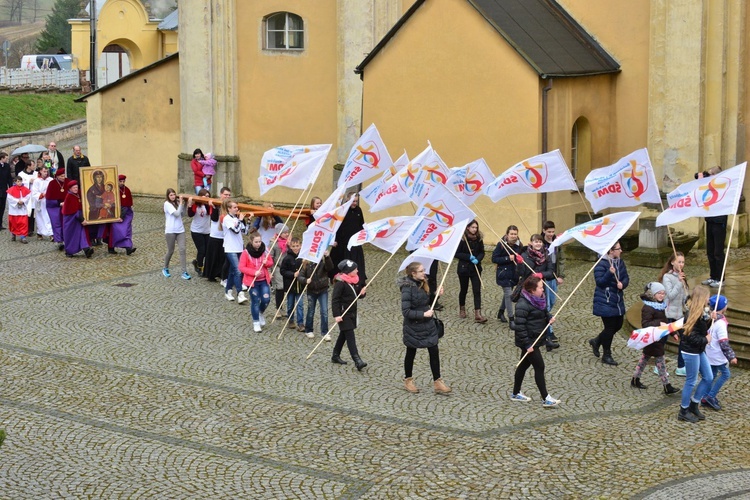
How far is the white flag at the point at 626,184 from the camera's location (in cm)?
1667

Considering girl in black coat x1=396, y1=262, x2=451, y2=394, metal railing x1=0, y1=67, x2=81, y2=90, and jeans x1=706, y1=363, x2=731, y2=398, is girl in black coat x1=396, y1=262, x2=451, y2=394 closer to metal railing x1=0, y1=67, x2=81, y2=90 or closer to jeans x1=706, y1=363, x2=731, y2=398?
jeans x1=706, y1=363, x2=731, y2=398

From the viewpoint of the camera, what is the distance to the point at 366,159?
19.4 meters

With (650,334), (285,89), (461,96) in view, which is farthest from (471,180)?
(285,89)

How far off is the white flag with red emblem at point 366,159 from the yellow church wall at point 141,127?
12292 mm

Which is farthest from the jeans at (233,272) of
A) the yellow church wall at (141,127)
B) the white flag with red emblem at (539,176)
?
the yellow church wall at (141,127)

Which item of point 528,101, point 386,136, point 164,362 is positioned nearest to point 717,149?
point 528,101

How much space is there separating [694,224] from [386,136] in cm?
601

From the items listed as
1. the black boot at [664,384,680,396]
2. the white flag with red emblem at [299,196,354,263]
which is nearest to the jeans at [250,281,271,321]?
the white flag with red emblem at [299,196,354,263]

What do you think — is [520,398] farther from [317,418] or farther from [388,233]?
[388,233]

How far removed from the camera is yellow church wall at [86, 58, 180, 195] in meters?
30.9

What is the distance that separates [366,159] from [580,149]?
6261 mm

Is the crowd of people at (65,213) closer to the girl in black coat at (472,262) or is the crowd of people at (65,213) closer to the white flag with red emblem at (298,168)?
the white flag with red emblem at (298,168)

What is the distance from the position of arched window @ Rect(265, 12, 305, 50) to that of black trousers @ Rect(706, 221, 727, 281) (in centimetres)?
1211

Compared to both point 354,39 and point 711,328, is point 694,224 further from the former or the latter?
point 711,328
